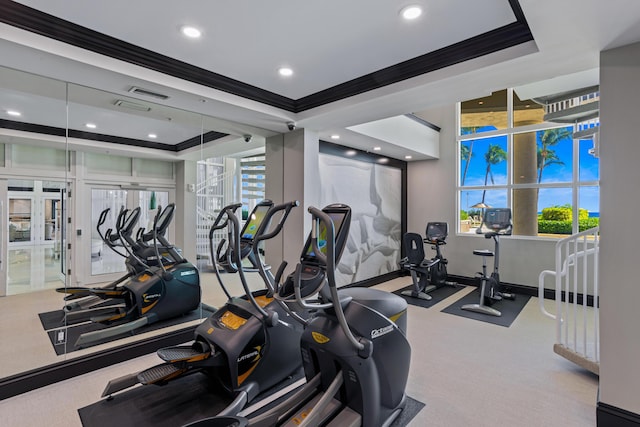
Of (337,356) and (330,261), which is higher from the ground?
(330,261)

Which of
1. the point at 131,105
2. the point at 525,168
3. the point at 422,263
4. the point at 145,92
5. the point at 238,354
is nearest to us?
the point at 238,354

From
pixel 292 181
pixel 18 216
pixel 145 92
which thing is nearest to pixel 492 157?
pixel 292 181

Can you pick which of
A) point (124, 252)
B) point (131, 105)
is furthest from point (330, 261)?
point (124, 252)

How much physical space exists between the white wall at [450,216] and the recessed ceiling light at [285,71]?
15.8 feet

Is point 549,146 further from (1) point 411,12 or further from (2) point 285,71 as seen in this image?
(2) point 285,71

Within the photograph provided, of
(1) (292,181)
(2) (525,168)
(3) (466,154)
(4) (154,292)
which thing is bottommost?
(4) (154,292)

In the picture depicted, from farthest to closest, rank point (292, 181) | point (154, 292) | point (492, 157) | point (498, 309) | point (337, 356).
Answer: point (492, 157)
point (498, 309)
point (292, 181)
point (154, 292)
point (337, 356)

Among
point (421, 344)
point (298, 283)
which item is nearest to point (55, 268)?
point (298, 283)

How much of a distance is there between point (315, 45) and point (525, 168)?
17.3 ft

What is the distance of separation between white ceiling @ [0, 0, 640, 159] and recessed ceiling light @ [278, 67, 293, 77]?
0.28 ft

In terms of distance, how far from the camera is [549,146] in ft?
19.4

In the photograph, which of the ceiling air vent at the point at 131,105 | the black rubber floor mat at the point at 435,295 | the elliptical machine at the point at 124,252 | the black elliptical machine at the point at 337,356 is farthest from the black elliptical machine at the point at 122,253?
the black rubber floor mat at the point at 435,295

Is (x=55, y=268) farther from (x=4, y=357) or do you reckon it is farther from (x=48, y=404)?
(x=48, y=404)

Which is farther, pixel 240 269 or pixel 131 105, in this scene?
pixel 131 105
